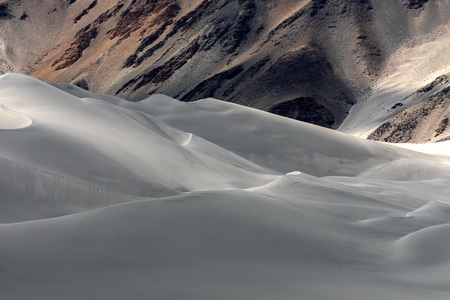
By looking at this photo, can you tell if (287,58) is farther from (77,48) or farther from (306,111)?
(77,48)

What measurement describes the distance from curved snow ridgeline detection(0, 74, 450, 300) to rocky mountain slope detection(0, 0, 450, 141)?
41468 mm

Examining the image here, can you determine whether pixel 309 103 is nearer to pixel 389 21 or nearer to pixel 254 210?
pixel 389 21

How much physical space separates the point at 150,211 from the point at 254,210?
1453 millimetres

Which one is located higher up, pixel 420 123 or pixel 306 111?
pixel 306 111

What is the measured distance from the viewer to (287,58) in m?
Result: 71.8

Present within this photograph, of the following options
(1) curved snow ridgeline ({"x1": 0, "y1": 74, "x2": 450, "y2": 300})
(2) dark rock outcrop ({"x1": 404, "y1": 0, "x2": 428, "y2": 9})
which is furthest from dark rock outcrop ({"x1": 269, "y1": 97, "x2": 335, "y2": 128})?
(1) curved snow ridgeline ({"x1": 0, "y1": 74, "x2": 450, "y2": 300})

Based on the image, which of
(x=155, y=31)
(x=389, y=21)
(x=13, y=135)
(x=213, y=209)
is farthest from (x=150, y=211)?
(x=155, y=31)

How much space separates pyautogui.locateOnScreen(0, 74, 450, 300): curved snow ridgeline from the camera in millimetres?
7168

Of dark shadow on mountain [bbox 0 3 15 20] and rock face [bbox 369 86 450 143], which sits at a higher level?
dark shadow on mountain [bbox 0 3 15 20]

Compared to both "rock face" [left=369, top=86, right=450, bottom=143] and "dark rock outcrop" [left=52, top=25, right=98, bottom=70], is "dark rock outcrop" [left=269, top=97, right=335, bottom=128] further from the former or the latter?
"dark rock outcrop" [left=52, top=25, right=98, bottom=70]

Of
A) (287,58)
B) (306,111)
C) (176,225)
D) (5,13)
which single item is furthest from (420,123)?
(5,13)

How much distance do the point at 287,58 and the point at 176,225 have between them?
6449cm

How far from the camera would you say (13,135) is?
38.9 ft

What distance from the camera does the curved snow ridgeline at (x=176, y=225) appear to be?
717cm
